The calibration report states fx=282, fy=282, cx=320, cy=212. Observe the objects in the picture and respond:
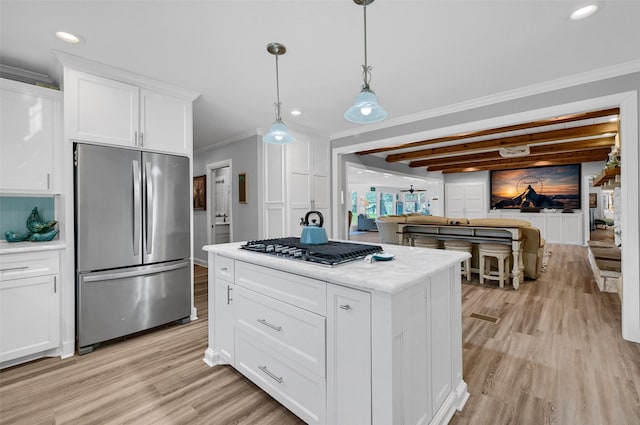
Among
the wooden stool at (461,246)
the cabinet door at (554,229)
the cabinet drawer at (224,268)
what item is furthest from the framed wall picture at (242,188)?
the cabinet door at (554,229)

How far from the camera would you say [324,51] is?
7.60ft

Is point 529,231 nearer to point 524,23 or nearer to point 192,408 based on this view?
point 524,23

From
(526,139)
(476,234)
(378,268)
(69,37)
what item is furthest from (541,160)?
(69,37)

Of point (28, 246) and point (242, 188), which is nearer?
point (28, 246)

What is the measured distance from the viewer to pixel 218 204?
6.30 m

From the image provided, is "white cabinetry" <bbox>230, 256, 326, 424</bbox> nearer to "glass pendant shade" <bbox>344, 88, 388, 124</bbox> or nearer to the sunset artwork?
"glass pendant shade" <bbox>344, 88, 388, 124</bbox>

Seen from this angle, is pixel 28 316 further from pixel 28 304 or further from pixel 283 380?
pixel 283 380

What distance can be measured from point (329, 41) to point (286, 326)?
6.78 feet

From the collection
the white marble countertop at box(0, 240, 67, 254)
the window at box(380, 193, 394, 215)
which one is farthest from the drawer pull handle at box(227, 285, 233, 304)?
the window at box(380, 193, 394, 215)

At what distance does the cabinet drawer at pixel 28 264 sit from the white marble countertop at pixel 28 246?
5 cm

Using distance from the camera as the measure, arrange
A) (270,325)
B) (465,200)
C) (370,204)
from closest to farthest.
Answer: (270,325) < (465,200) < (370,204)

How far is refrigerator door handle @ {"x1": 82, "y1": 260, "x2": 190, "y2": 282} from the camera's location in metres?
2.42

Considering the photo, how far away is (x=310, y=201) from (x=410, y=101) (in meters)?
2.27

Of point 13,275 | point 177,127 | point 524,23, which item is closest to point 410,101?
point 524,23
